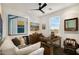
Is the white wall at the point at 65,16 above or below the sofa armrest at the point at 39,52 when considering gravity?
above

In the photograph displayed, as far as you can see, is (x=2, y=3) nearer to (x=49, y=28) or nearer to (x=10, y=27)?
(x=10, y=27)

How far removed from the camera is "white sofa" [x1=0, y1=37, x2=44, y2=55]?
8.21 ft

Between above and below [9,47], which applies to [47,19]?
above

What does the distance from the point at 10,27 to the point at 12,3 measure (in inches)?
17.8

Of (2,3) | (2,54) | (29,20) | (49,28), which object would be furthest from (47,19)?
(2,54)

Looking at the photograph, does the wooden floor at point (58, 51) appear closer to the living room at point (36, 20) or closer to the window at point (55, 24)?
the living room at point (36, 20)

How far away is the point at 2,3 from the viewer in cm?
260

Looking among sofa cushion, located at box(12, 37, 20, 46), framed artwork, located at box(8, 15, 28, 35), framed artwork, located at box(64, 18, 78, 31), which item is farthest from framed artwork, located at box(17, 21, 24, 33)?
framed artwork, located at box(64, 18, 78, 31)

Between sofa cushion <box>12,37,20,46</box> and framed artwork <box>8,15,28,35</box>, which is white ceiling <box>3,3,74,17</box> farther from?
sofa cushion <box>12,37,20,46</box>

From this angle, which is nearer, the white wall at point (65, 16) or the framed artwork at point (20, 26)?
the white wall at point (65, 16)

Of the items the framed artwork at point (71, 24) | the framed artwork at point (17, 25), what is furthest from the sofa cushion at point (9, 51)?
the framed artwork at point (71, 24)

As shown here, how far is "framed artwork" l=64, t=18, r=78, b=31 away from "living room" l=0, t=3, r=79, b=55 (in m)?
0.02

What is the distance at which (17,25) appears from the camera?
8.82 feet

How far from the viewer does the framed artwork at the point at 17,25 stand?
8.65 ft
